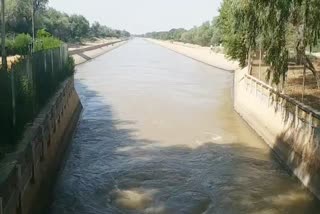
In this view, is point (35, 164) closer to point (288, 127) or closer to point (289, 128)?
point (289, 128)

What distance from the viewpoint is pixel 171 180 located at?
15445 mm

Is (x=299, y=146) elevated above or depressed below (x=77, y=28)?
below

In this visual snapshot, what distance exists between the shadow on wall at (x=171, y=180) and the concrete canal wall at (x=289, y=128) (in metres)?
0.48

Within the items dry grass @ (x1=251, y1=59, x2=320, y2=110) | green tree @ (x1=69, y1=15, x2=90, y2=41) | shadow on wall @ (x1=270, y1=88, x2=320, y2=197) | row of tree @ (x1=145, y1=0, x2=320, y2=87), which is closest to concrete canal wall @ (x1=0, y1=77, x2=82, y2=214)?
shadow on wall @ (x1=270, y1=88, x2=320, y2=197)

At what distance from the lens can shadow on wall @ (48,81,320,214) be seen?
13.3m

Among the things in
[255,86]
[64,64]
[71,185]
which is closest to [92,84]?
[64,64]

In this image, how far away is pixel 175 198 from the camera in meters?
13.8

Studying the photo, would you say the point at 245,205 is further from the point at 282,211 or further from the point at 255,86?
the point at 255,86

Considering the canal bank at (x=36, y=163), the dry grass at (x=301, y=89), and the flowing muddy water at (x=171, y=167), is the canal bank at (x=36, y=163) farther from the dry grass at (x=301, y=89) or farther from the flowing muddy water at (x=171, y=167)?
the dry grass at (x=301, y=89)

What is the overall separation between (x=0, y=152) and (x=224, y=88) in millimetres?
33753

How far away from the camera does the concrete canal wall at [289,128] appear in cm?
1436

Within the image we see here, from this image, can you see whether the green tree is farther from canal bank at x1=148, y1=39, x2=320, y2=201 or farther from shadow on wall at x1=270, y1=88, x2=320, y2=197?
shadow on wall at x1=270, y1=88, x2=320, y2=197

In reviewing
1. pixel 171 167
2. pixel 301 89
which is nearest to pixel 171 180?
pixel 171 167

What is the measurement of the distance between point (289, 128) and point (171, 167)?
4.45 metres
